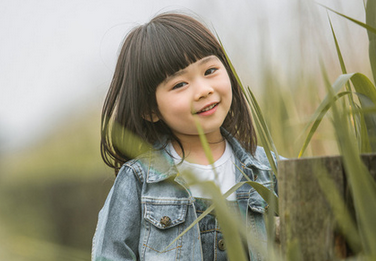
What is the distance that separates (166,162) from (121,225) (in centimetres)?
20

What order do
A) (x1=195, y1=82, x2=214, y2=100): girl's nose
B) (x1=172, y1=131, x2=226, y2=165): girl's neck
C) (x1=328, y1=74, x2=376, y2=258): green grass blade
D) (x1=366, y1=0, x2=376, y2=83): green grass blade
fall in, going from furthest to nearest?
(x1=172, y1=131, x2=226, y2=165): girl's neck, (x1=195, y1=82, x2=214, y2=100): girl's nose, (x1=366, y1=0, x2=376, y2=83): green grass blade, (x1=328, y1=74, x2=376, y2=258): green grass blade

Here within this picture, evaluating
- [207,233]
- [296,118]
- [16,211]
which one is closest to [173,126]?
[207,233]

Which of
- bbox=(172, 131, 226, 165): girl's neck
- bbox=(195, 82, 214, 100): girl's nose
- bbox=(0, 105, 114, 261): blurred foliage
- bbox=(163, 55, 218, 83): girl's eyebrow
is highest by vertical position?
bbox=(163, 55, 218, 83): girl's eyebrow

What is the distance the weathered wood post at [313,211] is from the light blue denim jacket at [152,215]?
1.80ft

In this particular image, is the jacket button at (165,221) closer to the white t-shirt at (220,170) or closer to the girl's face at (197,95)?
the white t-shirt at (220,170)

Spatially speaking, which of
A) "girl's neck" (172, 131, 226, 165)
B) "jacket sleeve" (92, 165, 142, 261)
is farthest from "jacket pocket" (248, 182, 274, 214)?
"jacket sleeve" (92, 165, 142, 261)

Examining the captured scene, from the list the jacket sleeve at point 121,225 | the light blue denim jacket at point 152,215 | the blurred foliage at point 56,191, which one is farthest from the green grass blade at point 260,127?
the blurred foliage at point 56,191

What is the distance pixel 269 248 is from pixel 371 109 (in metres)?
0.20

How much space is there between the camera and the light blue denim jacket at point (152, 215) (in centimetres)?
118

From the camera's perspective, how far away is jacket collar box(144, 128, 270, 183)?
1.24 metres

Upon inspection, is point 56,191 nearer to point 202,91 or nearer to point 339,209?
point 202,91

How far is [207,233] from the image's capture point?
1215 millimetres

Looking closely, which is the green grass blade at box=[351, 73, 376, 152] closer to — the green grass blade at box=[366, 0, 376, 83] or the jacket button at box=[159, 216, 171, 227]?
the green grass blade at box=[366, 0, 376, 83]

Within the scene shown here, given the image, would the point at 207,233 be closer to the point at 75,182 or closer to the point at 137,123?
the point at 137,123
